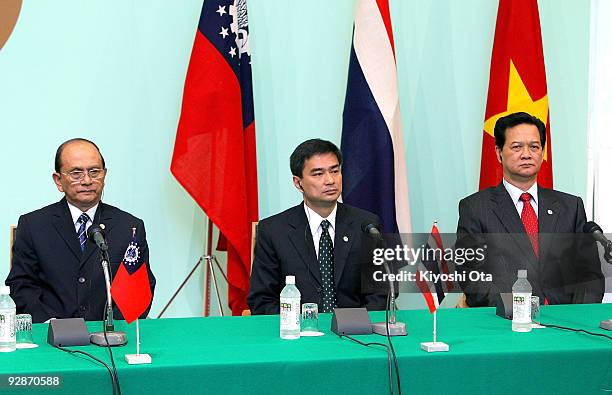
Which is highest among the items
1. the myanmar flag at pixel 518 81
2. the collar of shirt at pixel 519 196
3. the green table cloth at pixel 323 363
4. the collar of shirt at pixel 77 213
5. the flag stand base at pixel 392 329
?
the myanmar flag at pixel 518 81

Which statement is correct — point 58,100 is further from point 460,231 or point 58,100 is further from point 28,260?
point 460,231

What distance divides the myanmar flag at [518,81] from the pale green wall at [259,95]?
43 cm

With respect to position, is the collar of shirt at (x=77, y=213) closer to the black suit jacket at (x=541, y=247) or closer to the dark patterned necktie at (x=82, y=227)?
the dark patterned necktie at (x=82, y=227)

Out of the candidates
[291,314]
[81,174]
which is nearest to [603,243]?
[291,314]

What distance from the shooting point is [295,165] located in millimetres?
3975

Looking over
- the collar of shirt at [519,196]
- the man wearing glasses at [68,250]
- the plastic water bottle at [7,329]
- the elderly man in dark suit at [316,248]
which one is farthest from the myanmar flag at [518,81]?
the plastic water bottle at [7,329]

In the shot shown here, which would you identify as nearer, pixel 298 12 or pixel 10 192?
pixel 10 192

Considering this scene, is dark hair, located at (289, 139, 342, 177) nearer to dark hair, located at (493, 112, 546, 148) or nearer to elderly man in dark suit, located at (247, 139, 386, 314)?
elderly man in dark suit, located at (247, 139, 386, 314)

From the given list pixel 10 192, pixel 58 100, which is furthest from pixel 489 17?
pixel 10 192

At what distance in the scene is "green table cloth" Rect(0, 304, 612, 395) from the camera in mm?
2383

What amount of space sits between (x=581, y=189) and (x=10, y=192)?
372 cm

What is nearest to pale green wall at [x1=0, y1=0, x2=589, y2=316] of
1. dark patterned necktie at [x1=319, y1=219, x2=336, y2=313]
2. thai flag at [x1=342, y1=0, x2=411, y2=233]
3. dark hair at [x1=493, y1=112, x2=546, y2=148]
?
thai flag at [x1=342, y1=0, x2=411, y2=233]

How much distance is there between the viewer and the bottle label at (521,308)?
3.02m

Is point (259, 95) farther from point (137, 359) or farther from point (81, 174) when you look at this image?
point (137, 359)
